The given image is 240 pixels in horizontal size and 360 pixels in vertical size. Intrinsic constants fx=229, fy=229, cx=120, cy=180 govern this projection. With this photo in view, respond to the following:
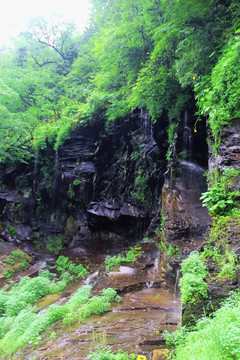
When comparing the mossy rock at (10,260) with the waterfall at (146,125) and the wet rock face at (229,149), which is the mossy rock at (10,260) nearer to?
the waterfall at (146,125)

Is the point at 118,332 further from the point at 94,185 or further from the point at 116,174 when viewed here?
the point at 94,185

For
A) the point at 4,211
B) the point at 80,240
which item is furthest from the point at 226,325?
the point at 4,211

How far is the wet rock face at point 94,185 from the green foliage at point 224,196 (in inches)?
242

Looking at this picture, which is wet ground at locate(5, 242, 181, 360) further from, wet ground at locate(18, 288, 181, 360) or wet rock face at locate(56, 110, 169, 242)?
wet rock face at locate(56, 110, 169, 242)

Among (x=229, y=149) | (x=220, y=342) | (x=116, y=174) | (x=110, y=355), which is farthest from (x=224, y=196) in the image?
(x=116, y=174)

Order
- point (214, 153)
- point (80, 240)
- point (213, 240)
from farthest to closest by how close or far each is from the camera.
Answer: point (80, 240) < point (214, 153) < point (213, 240)

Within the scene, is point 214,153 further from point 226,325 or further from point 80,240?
point 80,240

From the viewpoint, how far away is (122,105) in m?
11.8

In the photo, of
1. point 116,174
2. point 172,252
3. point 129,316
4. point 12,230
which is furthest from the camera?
point 12,230

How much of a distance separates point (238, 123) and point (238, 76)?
103 cm

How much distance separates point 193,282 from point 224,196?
1976mm

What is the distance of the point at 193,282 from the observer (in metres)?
3.67

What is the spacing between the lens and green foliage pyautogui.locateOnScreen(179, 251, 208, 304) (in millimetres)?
3545

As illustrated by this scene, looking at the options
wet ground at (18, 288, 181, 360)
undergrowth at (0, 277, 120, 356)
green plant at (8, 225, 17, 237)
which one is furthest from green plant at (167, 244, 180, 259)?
green plant at (8, 225, 17, 237)
